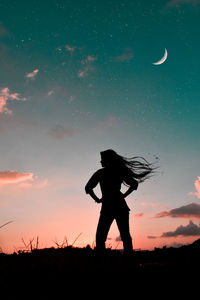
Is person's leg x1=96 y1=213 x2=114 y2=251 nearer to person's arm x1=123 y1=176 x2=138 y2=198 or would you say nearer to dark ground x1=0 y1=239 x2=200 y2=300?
person's arm x1=123 y1=176 x2=138 y2=198

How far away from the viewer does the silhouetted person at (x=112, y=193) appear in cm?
619

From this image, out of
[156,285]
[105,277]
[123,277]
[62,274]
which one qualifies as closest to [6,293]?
[62,274]

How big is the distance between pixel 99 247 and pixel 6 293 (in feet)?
9.59

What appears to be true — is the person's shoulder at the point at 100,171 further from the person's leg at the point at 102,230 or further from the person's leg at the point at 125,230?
the person's leg at the point at 125,230

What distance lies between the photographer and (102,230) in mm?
6191

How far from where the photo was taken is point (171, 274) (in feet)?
15.5

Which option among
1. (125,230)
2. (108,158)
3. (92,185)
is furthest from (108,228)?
(108,158)

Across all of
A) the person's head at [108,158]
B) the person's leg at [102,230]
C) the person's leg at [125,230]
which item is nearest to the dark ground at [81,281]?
the person's leg at [125,230]

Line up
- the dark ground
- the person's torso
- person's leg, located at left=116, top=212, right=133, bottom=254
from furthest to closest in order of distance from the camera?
the person's torso → person's leg, located at left=116, top=212, right=133, bottom=254 → the dark ground

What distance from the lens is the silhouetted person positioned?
20.3ft

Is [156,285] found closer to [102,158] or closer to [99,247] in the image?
[99,247]

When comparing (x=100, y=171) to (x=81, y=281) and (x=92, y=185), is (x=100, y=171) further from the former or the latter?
(x=81, y=281)

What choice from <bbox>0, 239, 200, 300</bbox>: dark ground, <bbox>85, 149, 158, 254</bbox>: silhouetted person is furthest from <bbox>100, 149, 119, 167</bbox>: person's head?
<bbox>0, 239, 200, 300</bbox>: dark ground

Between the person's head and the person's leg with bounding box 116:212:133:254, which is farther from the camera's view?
the person's head
